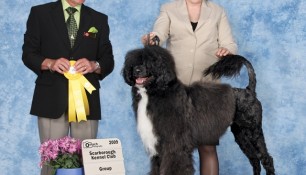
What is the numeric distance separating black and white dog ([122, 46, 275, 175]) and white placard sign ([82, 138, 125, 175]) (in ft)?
0.92

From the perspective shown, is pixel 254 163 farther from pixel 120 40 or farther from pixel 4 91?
pixel 4 91

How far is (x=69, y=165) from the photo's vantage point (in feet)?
10.2

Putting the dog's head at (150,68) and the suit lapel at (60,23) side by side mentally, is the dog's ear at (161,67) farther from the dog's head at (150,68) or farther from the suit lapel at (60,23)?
the suit lapel at (60,23)

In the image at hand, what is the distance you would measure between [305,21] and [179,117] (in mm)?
2246

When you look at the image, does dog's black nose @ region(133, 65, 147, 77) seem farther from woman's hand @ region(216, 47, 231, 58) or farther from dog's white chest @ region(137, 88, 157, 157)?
woman's hand @ region(216, 47, 231, 58)

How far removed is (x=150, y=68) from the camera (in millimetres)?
3277

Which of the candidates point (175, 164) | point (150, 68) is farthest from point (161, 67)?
point (175, 164)

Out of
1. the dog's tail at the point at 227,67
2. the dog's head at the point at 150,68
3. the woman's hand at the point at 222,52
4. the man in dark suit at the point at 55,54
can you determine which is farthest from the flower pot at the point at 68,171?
the woman's hand at the point at 222,52

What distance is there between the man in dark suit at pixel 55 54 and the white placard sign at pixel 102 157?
253 millimetres

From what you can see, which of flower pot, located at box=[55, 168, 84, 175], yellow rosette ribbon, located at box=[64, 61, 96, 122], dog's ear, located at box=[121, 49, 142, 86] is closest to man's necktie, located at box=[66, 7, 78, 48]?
yellow rosette ribbon, located at box=[64, 61, 96, 122]

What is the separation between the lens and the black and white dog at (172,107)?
330 centimetres

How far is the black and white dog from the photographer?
3.30 m

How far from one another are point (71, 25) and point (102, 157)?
85cm

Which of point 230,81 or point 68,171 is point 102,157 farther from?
point 230,81
